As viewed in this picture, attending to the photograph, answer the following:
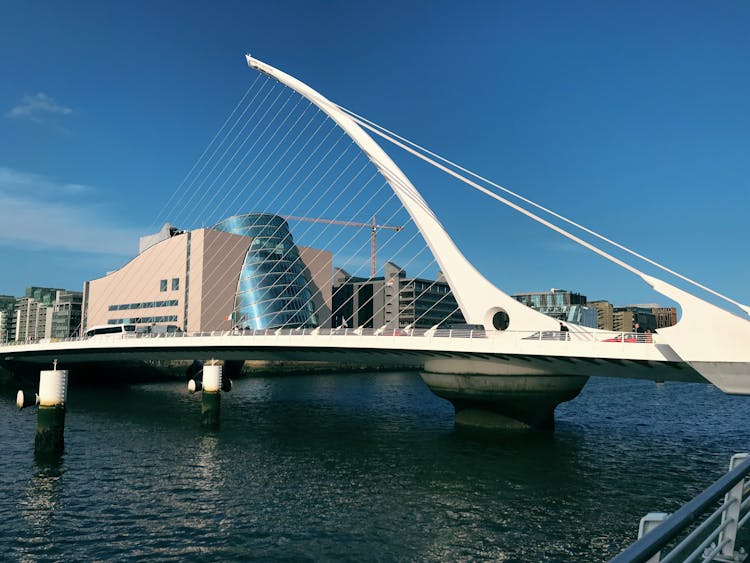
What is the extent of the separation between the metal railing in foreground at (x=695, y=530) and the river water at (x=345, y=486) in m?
11.8

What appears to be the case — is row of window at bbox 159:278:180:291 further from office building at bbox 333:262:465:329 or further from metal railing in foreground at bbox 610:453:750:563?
metal railing in foreground at bbox 610:453:750:563

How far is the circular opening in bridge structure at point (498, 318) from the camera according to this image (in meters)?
32.3

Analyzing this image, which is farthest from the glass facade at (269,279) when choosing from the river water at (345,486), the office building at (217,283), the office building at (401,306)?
the river water at (345,486)

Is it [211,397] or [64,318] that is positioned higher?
[64,318]

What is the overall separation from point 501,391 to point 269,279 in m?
84.7

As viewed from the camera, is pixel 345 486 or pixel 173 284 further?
pixel 173 284

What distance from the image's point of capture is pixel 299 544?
16.2 metres

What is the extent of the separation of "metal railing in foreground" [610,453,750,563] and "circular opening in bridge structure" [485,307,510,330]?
26.6 m

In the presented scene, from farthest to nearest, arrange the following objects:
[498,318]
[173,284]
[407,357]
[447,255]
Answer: [173,284]
[407,357]
[447,255]
[498,318]

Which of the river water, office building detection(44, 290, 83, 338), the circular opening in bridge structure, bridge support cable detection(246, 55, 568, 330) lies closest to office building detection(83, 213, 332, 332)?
bridge support cable detection(246, 55, 568, 330)

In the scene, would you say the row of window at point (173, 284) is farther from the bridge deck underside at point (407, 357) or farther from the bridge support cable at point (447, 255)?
the bridge support cable at point (447, 255)

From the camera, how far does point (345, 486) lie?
2283cm

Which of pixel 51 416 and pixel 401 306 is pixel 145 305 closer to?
pixel 401 306

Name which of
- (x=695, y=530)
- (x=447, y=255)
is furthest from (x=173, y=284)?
(x=695, y=530)
